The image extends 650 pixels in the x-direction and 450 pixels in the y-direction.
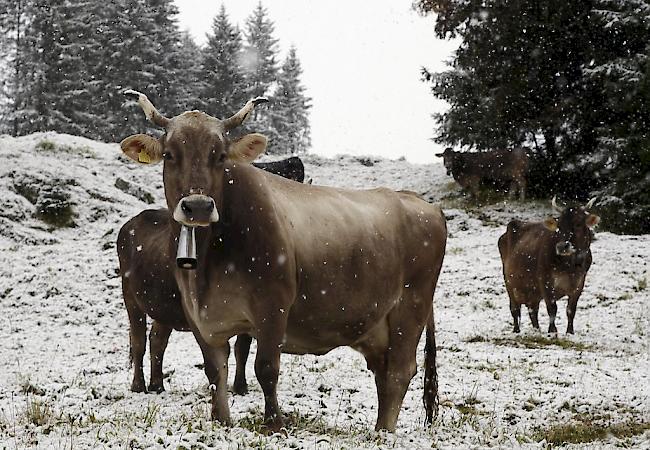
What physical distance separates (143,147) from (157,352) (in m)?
3.37

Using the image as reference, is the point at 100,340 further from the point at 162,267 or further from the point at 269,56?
the point at 269,56

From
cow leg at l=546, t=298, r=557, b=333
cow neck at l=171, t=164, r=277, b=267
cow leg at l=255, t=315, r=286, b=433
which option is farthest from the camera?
cow leg at l=546, t=298, r=557, b=333

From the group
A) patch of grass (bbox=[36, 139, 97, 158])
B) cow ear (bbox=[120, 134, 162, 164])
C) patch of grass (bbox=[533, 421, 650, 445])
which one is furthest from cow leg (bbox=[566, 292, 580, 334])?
patch of grass (bbox=[36, 139, 97, 158])

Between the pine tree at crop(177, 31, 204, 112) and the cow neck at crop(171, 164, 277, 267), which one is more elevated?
the pine tree at crop(177, 31, 204, 112)

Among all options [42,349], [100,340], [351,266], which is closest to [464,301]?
[100,340]

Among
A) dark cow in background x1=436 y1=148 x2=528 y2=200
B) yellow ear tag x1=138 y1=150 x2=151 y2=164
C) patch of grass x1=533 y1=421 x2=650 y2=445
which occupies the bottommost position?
patch of grass x1=533 y1=421 x2=650 y2=445

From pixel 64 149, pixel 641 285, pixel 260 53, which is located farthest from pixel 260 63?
pixel 641 285

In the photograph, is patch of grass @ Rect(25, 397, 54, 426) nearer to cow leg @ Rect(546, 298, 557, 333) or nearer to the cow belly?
the cow belly

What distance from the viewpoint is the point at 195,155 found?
17.4ft

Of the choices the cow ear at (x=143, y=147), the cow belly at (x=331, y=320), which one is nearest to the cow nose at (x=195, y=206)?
the cow ear at (x=143, y=147)

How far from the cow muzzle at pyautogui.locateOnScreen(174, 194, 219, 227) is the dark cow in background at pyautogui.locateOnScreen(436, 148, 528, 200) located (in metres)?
23.1

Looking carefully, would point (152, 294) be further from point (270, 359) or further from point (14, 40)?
point (14, 40)

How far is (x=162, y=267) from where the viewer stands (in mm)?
7988

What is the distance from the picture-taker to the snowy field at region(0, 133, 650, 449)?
579 cm
